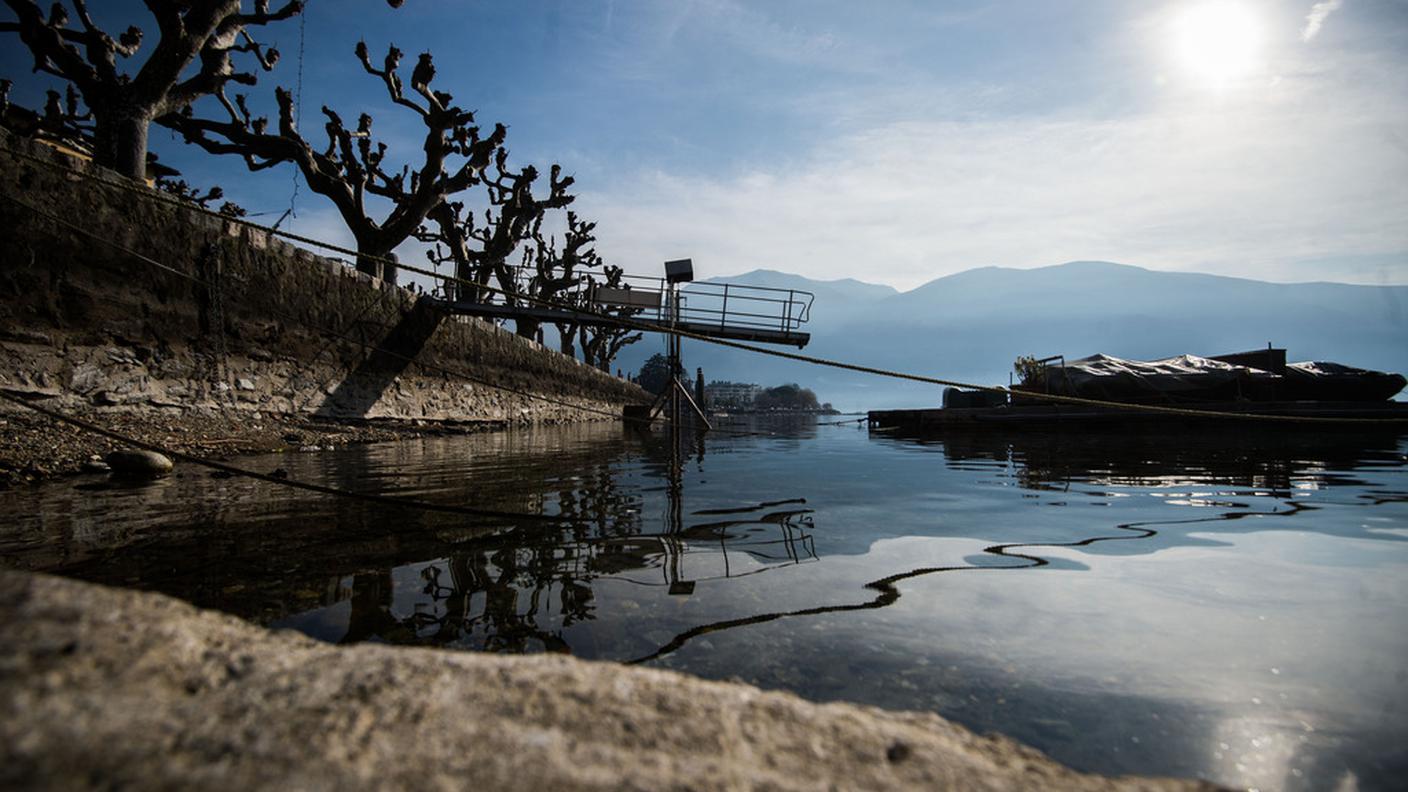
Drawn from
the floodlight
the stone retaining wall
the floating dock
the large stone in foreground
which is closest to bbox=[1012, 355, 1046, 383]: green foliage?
the floating dock

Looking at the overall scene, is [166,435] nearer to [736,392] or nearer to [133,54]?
[133,54]

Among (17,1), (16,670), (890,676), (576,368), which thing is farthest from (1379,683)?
(576,368)

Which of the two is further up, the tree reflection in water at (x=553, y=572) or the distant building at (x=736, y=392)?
the distant building at (x=736, y=392)

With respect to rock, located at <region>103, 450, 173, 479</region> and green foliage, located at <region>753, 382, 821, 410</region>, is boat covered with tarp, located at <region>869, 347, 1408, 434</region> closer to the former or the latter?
rock, located at <region>103, 450, 173, 479</region>

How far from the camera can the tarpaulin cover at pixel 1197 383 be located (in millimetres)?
15875

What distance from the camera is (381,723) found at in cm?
97

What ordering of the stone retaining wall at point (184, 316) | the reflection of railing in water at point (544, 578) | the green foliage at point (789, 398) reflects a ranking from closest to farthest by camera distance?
the reflection of railing in water at point (544, 578)
the stone retaining wall at point (184, 316)
the green foliage at point (789, 398)

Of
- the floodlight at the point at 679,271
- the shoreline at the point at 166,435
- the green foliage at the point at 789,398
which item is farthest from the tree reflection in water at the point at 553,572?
the green foliage at the point at 789,398

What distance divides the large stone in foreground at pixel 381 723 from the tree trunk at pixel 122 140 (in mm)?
12306

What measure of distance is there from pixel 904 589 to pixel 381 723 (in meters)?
2.20

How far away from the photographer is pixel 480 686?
1.12 meters

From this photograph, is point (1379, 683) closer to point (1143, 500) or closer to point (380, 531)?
point (1143, 500)

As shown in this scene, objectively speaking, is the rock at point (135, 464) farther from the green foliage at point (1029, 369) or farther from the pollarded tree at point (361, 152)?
the green foliage at point (1029, 369)

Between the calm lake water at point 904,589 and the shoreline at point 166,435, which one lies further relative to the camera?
the shoreline at point 166,435
